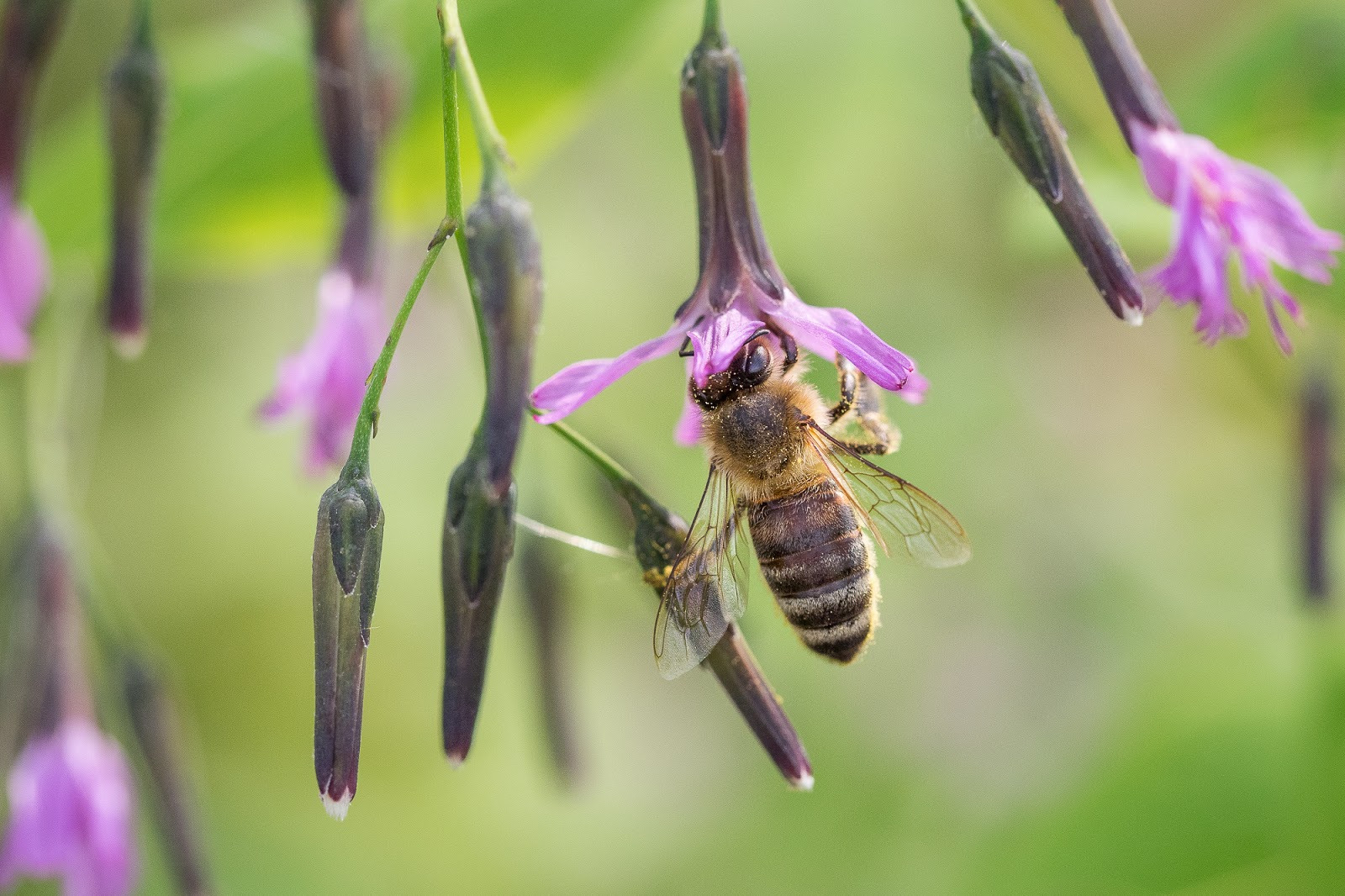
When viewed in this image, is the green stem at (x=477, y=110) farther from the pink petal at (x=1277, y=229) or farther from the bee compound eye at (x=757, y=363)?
the pink petal at (x=1277, y=229)

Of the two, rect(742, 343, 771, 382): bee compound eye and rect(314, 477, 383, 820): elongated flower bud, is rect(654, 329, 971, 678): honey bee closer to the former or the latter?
rect(742, 343, 771, 382): bee compound eye

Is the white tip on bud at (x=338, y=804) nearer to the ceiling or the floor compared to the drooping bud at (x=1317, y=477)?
nearer to the floor

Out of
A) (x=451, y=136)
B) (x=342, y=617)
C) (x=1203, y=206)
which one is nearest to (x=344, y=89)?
(x=451, y=136)

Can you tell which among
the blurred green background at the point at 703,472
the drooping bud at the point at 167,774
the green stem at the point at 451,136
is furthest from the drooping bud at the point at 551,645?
the green stem at the point at 451,136

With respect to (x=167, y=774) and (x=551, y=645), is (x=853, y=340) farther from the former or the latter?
(x=167, y=774)

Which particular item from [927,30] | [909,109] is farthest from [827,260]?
[927,30]

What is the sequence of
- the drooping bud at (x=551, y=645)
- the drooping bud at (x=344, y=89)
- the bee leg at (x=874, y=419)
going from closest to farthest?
the drooping bud at (x=344, y=89), the bee leg at (x=874, y=419), the drooping bud at (x=551, y=645)

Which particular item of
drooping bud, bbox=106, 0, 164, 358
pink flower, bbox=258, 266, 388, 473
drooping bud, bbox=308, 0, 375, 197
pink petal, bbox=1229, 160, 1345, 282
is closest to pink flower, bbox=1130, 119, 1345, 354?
pink petal, bbox=1229, 160, 1345, 282

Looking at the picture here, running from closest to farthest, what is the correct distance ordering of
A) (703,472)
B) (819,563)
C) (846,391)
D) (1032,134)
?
(1032,134) < (819,563) < (846,391) < (703,472)
